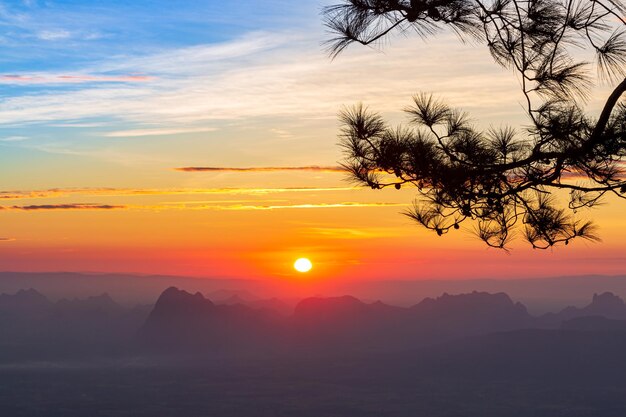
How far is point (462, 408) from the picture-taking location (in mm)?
195625

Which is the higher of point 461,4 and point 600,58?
point 461,4

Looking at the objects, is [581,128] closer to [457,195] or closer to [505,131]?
[505,131]

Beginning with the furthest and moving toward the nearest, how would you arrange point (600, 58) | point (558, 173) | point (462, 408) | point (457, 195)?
point (462, 408), point (457, 195), point (558, 173), point (600, 58)

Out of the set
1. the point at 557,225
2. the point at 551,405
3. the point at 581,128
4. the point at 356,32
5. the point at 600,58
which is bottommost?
the point at 551,405

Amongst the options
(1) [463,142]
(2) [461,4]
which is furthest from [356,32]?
(1) [463,142]

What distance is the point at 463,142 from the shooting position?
9641mm

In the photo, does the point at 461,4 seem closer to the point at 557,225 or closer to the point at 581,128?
the point at 581,128

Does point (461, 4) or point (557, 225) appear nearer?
point (461, 4)

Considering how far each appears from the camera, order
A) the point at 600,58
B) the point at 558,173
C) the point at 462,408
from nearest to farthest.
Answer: the point at 600,58
the point at 558,173
the point at 462,408

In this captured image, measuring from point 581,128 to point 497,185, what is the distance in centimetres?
119

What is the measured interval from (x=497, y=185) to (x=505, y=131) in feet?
2.15

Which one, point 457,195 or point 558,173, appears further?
point 457,195

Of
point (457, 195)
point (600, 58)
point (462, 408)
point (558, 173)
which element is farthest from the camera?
point (462, 408)

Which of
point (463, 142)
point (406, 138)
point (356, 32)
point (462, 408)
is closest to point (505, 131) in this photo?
point (463, 142)
